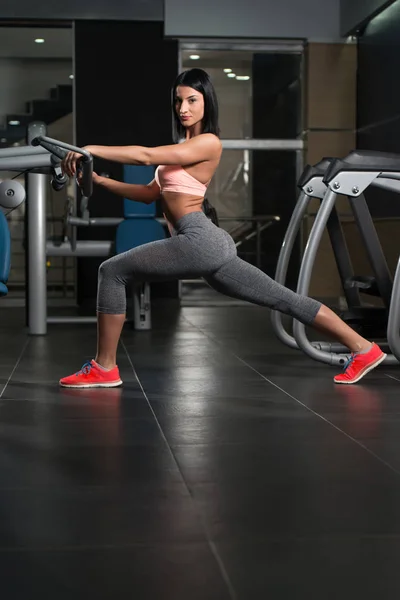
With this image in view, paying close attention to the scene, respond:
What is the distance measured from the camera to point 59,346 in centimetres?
554

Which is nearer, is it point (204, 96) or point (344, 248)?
point (204, 96)

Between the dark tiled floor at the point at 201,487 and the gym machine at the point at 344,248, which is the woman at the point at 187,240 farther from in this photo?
the gym machine at the point at 344,248

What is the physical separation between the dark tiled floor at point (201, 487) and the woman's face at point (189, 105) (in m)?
1.08

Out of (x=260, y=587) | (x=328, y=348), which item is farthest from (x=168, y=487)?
(x=328, y=348)

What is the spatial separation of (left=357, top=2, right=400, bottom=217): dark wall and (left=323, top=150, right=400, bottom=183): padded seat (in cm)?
405

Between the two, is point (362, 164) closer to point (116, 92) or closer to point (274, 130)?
point (274, 130)

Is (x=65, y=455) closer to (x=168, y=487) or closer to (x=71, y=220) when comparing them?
(x=168, y=487)

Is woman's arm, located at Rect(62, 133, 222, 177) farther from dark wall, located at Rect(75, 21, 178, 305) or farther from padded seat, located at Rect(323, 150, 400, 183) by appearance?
dark wall, located at Rect(75, 21, 178, 305)

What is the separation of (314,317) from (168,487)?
5.65ft

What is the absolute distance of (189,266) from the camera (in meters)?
3.67

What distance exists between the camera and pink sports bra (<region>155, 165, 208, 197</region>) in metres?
3.66

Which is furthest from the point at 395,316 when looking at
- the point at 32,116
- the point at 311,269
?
the point at 32,116

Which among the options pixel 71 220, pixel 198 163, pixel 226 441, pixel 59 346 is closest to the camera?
pixel 226 441

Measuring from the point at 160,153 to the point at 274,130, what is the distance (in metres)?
6.70
